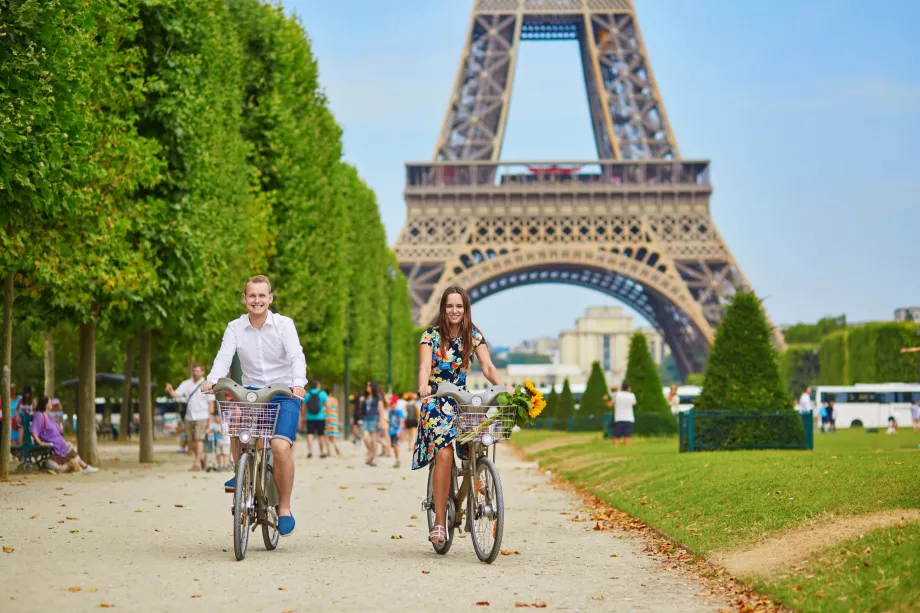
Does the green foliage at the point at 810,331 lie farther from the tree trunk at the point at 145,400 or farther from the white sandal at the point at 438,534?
the white sandal at the point at 438,534

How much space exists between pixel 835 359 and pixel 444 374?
7003 centimetres

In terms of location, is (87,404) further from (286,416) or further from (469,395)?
(469,395)

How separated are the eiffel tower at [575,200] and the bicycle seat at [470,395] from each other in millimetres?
56972

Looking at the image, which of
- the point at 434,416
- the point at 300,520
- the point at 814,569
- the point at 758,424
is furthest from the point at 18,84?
the point at 758,424

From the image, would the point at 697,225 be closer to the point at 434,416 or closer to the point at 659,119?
the point at 659,119

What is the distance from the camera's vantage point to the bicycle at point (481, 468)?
30.6 feet

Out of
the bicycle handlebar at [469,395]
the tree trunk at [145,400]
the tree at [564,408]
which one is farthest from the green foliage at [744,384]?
the tree at [564,408]

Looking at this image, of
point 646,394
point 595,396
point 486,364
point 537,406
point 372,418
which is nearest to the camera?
point 537,406

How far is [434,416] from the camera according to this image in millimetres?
9695

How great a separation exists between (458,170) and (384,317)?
1556cm

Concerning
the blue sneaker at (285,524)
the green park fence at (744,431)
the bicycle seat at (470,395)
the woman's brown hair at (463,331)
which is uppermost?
the woman's brown hair at (463,331)

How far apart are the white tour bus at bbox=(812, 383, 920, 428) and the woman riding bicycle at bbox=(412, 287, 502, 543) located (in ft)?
167

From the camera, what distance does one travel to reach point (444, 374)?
988 cm

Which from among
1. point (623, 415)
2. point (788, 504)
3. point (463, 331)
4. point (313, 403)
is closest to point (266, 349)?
point (463, 331)
